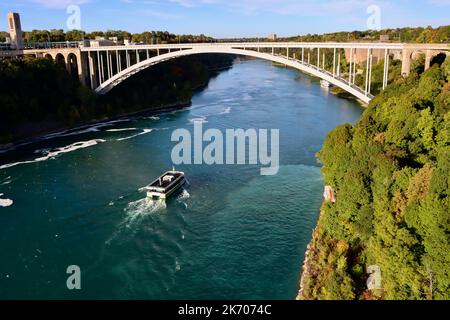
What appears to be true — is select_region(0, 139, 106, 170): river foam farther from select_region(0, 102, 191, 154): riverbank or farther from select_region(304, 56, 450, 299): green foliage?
select_region(304, 56, 450, 299): green foliage

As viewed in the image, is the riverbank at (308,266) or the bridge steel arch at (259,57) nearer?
the riverbank at (308,266)

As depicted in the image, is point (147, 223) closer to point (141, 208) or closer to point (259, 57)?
point (141, 208)

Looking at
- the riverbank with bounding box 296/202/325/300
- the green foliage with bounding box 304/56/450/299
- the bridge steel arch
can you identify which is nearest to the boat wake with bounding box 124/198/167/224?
the riverbank with bounding box 296/202/325/300

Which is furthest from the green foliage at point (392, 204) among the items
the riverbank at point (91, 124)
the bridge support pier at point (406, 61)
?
the riverbank at point (91, 124)

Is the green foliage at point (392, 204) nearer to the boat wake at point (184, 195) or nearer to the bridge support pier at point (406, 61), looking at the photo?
the bridge support pier at point (406, 61)

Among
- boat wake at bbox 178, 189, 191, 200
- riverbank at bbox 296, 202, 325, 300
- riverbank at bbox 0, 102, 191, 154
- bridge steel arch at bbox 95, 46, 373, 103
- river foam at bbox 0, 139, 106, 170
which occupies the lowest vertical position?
riverbank at bbox 296, 202, 325, 300

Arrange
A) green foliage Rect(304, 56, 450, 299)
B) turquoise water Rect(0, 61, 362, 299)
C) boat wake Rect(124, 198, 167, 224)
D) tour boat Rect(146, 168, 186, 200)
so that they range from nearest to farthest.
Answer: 1. green foliage Rect(304, 56, 450, 299)
2. turquoise water Rect(0, 61, 362, 299)
3. boat wake Rect(124, 198, 167, 224)
4. tour boat Rect(146, 168, 186, 200)

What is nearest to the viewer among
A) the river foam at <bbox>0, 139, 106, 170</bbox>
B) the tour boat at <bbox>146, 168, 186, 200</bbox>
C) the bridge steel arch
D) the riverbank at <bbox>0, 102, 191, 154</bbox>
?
the tour boat at <bbox>146, 168, 186, 200</bbox>
